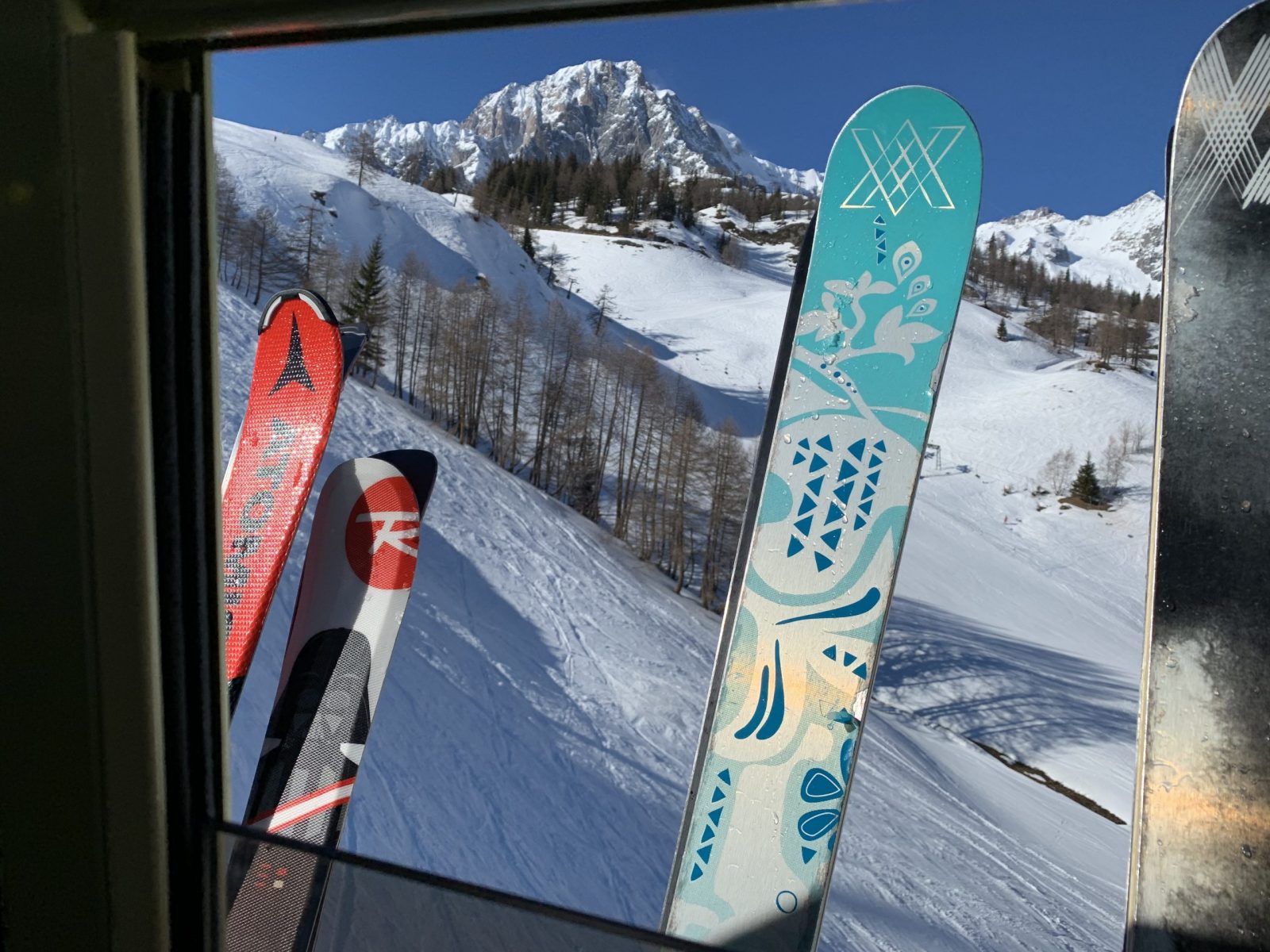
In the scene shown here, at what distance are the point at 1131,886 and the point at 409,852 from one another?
506 centimetres

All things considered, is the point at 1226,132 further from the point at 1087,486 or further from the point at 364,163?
the point at 364,163

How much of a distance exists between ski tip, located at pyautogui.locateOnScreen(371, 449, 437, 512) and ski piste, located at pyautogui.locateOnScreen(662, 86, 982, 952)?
1155 millimetres

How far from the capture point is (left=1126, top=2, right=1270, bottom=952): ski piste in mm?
736

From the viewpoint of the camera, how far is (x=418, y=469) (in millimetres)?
2988

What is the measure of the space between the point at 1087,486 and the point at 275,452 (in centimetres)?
3046

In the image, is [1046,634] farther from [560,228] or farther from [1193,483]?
[560,228]

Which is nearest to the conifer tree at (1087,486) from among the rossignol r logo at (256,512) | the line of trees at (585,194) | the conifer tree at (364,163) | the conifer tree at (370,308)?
the conifer tree at (370,308)

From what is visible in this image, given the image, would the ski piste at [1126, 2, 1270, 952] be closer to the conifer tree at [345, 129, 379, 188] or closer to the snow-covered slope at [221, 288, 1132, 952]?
the snow-covered slope at [221, 288, 1132, 952]

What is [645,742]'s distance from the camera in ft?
26.7

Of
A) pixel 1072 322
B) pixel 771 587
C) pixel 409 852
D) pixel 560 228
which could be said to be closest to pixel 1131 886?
pixel 771 587

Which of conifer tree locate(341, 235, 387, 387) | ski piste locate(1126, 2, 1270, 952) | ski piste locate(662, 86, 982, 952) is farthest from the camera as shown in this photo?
conifer tree locate(341, 235, 387, 387)

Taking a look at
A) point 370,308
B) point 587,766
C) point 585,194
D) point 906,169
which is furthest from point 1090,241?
point 906,169

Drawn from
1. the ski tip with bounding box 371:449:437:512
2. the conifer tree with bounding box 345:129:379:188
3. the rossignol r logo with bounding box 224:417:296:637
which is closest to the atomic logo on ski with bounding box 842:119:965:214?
the ski tip with bounding box 371:449:437:512

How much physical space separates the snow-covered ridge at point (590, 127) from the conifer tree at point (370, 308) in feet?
238
